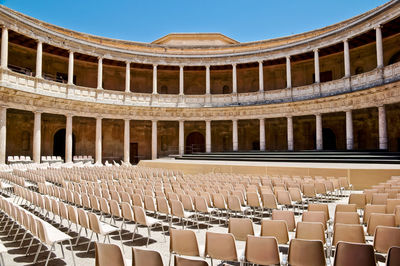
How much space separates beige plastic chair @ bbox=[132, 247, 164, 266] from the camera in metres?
3.32

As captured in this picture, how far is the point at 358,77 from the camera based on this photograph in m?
22.7

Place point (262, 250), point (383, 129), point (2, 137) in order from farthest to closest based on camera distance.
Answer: point (2, 137) → point (383, 129) → point (262, 250)

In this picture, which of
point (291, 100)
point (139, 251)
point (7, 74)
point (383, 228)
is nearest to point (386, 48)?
point (291, 100)

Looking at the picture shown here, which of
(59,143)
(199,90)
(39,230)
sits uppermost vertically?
(199,90)

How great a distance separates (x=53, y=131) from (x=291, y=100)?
2359 cm

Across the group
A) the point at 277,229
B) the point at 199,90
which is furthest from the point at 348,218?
the point at 199,90

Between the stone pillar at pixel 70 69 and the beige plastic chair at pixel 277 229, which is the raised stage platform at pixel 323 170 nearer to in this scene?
the beige plastic chair at pixel 277 229

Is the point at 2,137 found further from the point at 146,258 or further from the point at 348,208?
the point at 348,208

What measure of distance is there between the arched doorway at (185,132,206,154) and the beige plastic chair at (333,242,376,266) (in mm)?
30632

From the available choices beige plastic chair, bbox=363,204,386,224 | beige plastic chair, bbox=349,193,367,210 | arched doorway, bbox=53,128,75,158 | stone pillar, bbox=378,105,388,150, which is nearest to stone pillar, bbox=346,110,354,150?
stone pillar, bbox=378,105,388,150

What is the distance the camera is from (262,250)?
3.92m

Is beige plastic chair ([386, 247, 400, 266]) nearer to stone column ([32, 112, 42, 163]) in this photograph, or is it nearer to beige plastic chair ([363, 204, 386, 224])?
beige plastic chair ([363, 204, 386, 224])

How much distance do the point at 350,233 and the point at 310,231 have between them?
1.91 ft

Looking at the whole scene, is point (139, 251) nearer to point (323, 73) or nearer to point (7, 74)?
point (7, 74)
